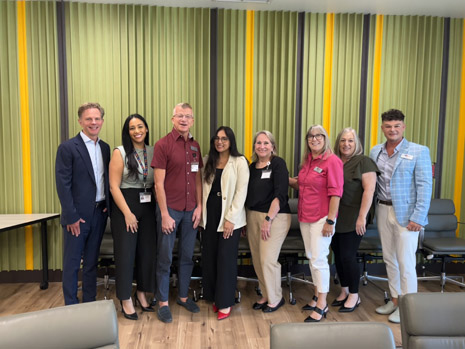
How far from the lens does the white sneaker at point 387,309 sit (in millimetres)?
3023

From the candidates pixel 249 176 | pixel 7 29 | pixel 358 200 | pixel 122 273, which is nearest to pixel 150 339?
pixel 122 273

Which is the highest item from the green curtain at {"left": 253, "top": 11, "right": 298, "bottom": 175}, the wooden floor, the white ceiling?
the white ceiling

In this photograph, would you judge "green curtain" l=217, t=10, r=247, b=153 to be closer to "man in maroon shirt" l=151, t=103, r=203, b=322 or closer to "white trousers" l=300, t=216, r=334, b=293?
"man in maroon shirt" l=151, t=103, r=203, b=322

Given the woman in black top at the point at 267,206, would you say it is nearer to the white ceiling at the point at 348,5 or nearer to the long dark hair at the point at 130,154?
the long dark hair at the point at 130,154

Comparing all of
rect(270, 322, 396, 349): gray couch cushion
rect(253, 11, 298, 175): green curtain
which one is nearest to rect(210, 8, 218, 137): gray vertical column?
rect(253, 11, 298, 175): green curtain

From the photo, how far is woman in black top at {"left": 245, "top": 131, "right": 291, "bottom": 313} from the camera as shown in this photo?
9.35 feet

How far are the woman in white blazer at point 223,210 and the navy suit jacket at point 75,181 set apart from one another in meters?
0.95

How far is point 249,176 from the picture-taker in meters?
2.91

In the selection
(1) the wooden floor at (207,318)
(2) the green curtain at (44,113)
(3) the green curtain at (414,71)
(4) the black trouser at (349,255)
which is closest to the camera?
(1) the wooden floor at (207,318)

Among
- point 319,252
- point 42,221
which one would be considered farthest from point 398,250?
point 42,221

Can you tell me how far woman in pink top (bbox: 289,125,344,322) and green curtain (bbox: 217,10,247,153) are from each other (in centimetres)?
119

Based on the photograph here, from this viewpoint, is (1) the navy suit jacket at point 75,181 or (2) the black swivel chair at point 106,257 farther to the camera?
(2) the black swivel chair at point 106,257

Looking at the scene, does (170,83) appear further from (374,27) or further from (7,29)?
(374,27)

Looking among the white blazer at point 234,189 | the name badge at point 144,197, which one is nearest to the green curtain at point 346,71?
the white blazer at point 234,189
